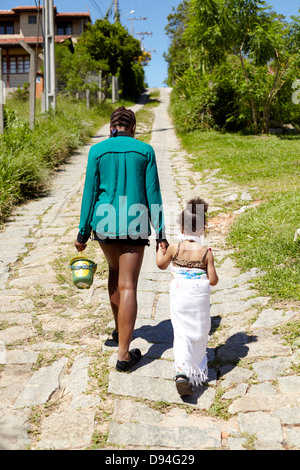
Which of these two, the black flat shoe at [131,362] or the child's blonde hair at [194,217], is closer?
the child's blonde hair at [194,217]

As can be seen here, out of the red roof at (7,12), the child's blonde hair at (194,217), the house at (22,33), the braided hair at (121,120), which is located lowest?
the child's blonde hair at (194,217)

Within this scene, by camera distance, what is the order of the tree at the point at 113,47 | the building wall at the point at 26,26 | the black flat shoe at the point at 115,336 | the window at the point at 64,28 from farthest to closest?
the window at the point at 64,28
the building wall at the point at 26,26
the tree at the point at 113,47
the black flat shoe at the point at 115,336

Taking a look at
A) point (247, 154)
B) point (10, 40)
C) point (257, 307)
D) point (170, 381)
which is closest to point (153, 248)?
point (257, 307)

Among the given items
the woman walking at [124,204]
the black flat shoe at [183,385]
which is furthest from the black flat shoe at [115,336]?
the black flat shoe at [183,385]

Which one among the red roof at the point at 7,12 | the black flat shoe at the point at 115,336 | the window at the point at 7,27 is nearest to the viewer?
the black flat shoe at the point at 115,336

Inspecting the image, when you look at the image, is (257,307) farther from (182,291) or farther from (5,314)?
(5,314)

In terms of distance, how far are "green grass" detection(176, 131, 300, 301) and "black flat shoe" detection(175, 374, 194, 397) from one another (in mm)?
1504

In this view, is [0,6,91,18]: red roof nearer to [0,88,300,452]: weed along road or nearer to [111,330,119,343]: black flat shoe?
[0,88,300,452]: weed along road

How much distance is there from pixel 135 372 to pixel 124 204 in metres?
1.17

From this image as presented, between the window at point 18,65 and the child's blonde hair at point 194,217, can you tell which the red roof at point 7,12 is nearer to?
the window at point 18,65

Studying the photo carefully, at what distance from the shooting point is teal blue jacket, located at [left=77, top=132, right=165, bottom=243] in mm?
3107

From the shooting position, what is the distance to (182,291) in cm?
306

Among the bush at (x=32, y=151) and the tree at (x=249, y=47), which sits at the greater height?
the tree at (x=249, y=47)

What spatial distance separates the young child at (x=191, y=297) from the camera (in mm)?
3045
